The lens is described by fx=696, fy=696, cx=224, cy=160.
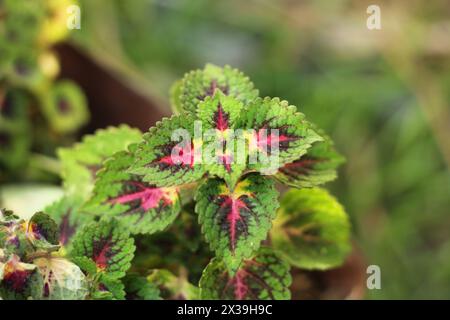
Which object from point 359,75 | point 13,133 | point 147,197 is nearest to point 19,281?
point 147,197

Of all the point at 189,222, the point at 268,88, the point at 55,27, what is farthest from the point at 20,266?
the point at 268,88

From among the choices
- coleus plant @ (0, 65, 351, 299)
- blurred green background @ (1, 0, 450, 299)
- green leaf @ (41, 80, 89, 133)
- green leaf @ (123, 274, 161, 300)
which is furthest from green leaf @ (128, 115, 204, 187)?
blurred green background @ (1, 0, 450, 299)

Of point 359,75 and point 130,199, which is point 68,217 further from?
point 359,75

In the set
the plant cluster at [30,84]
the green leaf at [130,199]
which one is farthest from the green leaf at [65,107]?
the green leaf at [130,199]

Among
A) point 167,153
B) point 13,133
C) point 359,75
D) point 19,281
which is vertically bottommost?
point 19,281

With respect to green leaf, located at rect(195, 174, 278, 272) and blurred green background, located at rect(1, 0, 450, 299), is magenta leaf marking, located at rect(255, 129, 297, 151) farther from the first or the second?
blurred green background, located at rect(1, 0, 450, 299)

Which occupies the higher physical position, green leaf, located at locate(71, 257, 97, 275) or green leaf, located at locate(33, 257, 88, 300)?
green leaf, located at locate(71, 257, 97, 275)
